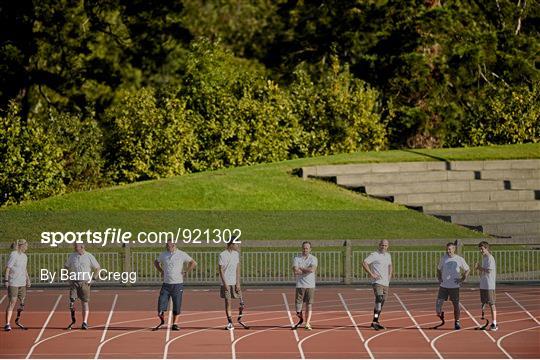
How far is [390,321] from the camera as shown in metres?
27.0

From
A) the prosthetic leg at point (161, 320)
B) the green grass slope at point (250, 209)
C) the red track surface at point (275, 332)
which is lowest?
the red track surface at point (275, 332)

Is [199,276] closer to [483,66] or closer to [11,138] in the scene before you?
[11,138]

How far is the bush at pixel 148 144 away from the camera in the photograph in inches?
1941

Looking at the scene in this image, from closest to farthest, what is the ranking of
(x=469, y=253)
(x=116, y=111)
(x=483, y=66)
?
(x=469, y=253) < (x=116, y=111) < (x=483, y=66)

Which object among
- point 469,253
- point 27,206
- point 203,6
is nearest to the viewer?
point 469,253

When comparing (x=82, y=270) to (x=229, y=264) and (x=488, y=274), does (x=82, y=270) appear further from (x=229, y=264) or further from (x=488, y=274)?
(x=488, y=274)

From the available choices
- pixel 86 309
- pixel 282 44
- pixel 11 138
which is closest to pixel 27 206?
pixel 11 138

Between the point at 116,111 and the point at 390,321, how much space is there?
28812 mm

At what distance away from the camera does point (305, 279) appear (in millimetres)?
25281

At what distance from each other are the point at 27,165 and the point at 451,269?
24.3 metres

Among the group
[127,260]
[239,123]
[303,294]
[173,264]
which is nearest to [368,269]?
[303,294]

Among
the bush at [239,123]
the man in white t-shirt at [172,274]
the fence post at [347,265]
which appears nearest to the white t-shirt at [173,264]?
the man in white t-shirt at [172,274]

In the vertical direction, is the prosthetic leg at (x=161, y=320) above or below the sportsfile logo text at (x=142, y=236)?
below

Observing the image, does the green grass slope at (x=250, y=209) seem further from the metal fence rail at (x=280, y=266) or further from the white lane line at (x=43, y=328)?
the white lane line at (x=43, y=328)
